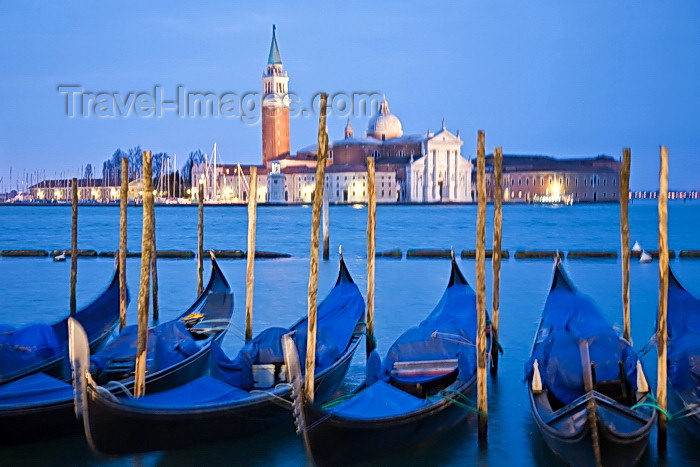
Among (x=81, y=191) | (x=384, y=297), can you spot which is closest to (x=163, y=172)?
(x=81, y=191)

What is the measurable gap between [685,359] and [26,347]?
277 cm

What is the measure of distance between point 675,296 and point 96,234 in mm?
19640

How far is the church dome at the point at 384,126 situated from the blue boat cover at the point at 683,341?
151 feet

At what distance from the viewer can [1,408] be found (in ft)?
10.3

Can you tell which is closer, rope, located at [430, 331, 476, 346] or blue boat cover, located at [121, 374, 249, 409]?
blue boat cover, located at [121, 374, 249, 409]

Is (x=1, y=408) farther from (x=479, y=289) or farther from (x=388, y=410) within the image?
(x=479, y=289)

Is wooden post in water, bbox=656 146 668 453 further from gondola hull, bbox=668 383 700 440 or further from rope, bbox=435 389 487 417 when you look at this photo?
rope, bbox=435 389 487 417

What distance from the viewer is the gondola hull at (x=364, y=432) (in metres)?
2.80

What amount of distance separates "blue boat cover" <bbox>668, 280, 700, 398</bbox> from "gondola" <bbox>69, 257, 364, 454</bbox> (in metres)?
1.41

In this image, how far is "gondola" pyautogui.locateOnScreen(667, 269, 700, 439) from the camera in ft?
11.1

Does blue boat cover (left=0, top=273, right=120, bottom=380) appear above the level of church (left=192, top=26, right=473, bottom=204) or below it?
below

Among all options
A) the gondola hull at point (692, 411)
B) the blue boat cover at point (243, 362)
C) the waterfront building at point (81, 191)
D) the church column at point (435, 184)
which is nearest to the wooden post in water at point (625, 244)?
the gondola hull at point (692, 411)

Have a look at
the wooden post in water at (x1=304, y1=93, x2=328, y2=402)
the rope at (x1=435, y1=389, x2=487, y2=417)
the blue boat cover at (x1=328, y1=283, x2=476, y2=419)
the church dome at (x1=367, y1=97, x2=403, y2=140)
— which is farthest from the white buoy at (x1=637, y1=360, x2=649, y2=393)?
the church dome at (x1=367, y1=97, x2=403, y2=140)

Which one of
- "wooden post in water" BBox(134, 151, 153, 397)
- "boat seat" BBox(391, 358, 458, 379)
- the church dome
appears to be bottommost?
Result: "boat seat" BBox(391, 358, 458, 379)
